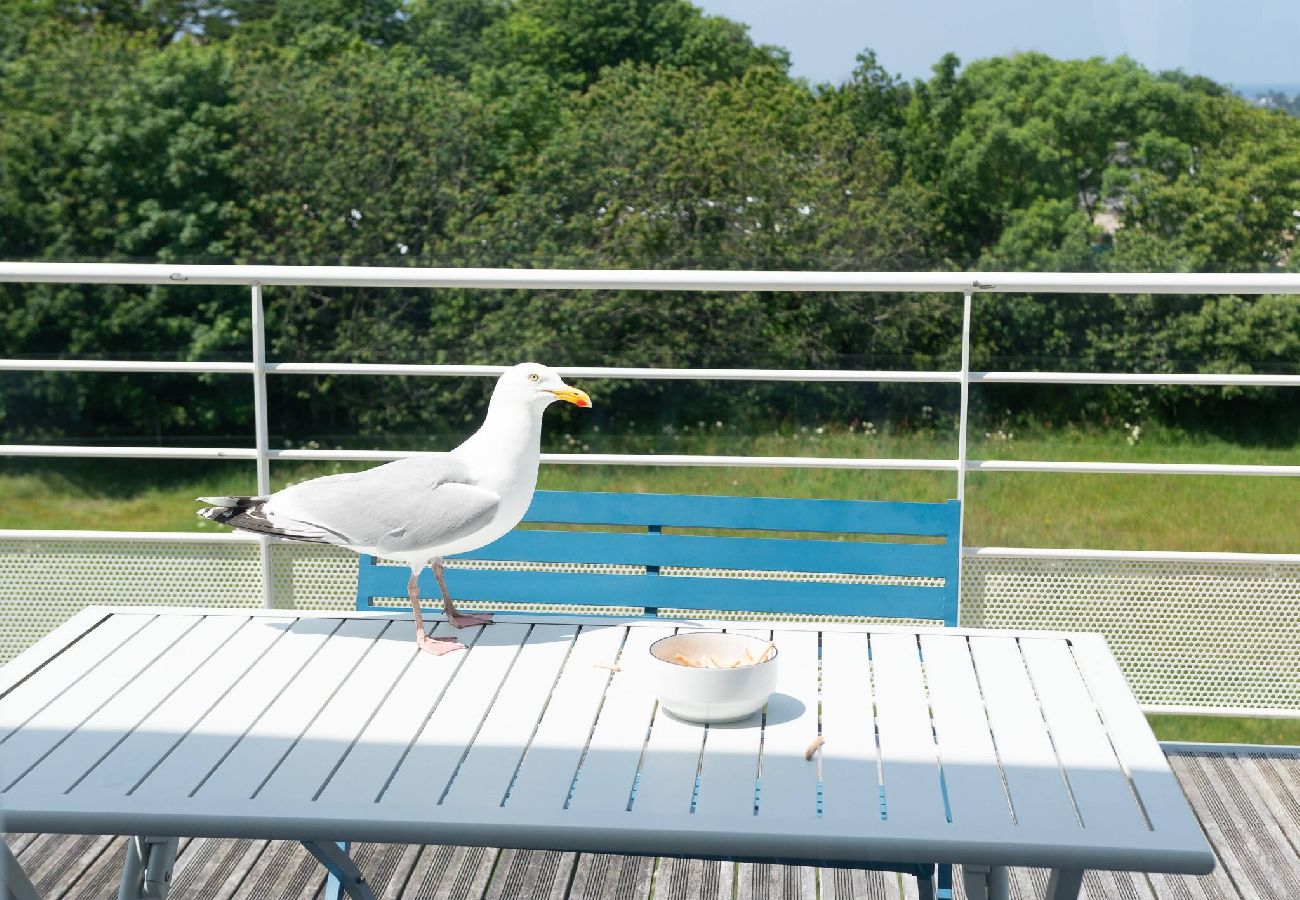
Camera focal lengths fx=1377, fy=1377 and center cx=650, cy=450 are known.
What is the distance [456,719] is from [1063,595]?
1487 millimetres

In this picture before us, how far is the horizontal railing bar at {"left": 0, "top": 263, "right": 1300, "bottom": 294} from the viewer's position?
2.29 m

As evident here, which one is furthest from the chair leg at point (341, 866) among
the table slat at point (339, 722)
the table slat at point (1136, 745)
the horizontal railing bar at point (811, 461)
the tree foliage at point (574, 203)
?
the tree foliage at point (574, 203)

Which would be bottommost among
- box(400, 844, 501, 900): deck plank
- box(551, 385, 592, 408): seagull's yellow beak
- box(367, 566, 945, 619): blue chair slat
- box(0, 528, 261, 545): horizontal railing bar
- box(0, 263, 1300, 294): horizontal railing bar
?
box(400, 844, 501, 900): deck plank

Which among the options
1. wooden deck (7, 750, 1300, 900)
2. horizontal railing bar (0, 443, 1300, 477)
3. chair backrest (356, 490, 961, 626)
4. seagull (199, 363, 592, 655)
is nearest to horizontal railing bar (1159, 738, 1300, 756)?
wooden deck (7, 750, 1300, 900)

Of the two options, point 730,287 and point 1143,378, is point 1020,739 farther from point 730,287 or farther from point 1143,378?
point 730,287

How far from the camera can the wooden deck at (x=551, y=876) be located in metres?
2.03

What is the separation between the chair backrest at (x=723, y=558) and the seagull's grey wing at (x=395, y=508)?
13.5 inches

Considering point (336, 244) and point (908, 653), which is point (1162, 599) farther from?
point (336, 244)

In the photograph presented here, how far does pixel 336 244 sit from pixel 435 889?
7.47 metres

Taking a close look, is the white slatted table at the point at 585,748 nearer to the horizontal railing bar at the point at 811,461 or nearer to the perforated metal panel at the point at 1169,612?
the horizontal railing bar at the point at 811,461

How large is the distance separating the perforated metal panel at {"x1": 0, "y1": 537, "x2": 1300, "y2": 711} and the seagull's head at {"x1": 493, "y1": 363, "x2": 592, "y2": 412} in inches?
39.2

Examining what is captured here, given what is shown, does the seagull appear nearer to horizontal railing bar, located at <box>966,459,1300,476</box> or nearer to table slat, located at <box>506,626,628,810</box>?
table slat, located at <box>506,626,628,810</box>

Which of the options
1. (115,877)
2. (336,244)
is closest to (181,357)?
(336,244)

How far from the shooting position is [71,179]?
9.00 meters
